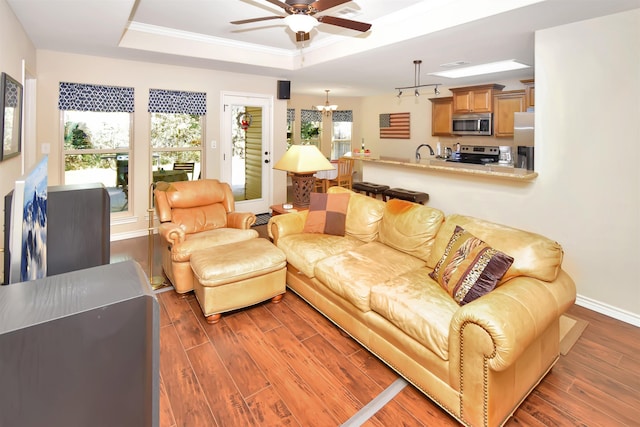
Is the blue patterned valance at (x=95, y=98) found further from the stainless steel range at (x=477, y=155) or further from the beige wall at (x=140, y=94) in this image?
the stainless steel range at (x=477, y=155)

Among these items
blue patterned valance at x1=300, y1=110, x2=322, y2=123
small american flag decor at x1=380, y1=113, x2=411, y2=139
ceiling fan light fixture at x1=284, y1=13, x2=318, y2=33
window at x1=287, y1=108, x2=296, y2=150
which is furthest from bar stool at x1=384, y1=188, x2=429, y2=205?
blue patterned valance at x1=300, y1=110, x2=322, y2=123

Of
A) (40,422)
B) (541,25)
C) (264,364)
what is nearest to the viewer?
(40,422)

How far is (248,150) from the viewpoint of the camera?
21.0ft

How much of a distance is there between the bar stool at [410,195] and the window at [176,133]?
3.22 meters

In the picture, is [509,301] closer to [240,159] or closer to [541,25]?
[541,25]

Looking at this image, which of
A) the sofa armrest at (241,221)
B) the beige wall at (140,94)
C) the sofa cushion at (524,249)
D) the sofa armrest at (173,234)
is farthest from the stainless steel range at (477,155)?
the sofa armrest at (173,234)

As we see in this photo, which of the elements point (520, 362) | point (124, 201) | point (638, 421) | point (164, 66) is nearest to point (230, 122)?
point (164, 66)

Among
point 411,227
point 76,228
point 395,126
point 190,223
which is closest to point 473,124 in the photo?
point 395,126

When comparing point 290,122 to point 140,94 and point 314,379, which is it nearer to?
point 140,94

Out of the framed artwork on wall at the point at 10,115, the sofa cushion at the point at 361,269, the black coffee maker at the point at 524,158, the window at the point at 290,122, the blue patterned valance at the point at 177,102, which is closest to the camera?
the sofa cushion at the point at 361,269

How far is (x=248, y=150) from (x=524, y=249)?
5.09m

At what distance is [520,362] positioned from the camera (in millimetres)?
1882

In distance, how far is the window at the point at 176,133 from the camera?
5.29m

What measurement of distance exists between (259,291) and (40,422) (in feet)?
8.48
